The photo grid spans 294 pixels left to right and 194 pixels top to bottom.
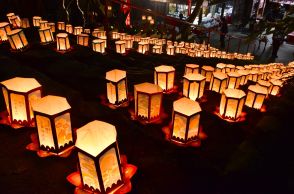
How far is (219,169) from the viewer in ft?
11.4

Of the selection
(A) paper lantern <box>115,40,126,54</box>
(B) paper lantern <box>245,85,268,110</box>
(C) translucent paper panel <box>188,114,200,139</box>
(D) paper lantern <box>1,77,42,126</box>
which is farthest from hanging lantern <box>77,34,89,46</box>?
(C) translucent paper panel <box>188,114,200,139</box>

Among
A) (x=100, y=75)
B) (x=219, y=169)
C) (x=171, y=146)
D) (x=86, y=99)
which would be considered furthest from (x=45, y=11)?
(x=219, y=169)

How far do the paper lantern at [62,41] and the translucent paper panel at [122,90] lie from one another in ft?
11.6

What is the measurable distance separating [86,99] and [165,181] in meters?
2.65

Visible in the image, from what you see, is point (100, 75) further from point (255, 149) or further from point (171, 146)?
point (255, 149)

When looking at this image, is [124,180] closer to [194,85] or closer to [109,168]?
[109,168]

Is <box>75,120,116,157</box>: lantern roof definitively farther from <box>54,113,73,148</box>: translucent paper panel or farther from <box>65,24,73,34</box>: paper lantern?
<box>65,24,73,34</box>: paper lantern

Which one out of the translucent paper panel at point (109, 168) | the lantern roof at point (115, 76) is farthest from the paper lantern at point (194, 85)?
the translucent paper panel at point (109, 168)

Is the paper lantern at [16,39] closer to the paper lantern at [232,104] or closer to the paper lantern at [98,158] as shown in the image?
the paper lantern at [98,158]

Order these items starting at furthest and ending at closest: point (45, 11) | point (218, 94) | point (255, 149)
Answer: point (45, 11)
point (218, 94)
point (255, 149)

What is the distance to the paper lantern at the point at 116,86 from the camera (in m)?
4.46

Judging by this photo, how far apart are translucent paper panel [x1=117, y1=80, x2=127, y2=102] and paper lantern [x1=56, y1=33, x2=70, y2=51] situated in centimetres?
354

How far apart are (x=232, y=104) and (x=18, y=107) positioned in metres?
3.71

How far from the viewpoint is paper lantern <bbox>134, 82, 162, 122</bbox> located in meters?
4.03
